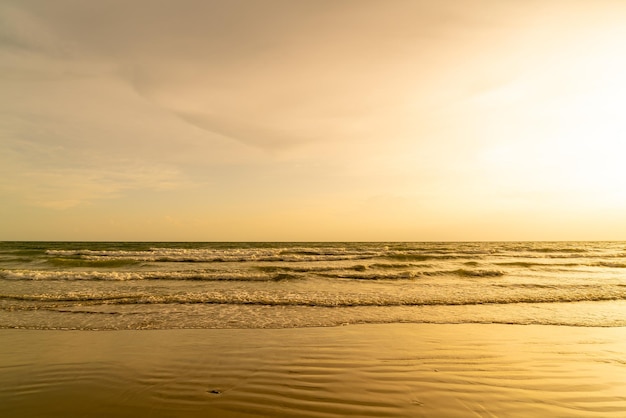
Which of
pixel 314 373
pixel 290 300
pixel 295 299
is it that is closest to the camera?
pixel 314 373

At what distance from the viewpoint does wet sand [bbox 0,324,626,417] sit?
5.54m

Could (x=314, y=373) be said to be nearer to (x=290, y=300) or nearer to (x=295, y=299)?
(x=290, y=300)

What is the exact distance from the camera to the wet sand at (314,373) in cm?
554

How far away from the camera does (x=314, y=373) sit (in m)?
6.91

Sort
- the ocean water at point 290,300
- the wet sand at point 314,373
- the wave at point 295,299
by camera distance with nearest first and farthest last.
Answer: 1. the wet sand at point 314,373
2. the ocean water at point 290,300
3. the wave at point 295,299

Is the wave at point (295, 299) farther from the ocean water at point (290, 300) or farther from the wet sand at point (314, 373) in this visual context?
the wet sand at point (314, 373)

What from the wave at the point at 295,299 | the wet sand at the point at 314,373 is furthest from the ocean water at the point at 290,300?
the wet sand at the point at 314,373

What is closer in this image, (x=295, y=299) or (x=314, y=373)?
(x=314, y=373)

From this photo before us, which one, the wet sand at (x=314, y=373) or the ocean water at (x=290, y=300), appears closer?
the wet sand at (x=314, y=373)

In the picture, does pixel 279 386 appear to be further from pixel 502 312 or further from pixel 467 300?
pixel 467 300

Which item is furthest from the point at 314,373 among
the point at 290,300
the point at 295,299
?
the point at 295,299

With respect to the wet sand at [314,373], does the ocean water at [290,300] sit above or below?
below

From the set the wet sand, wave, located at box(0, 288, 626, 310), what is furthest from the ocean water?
the wet sand

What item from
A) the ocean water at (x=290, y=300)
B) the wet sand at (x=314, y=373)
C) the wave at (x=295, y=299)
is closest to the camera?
the wet sand at (x=314, y=373)
